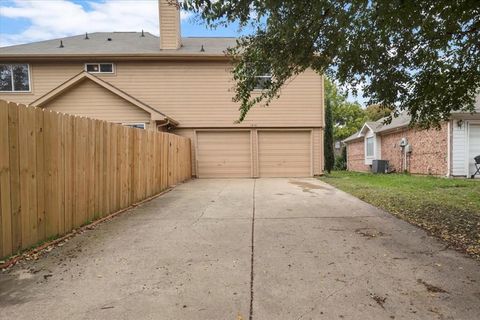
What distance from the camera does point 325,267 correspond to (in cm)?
333

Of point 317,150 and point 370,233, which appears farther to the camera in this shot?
point 317,150

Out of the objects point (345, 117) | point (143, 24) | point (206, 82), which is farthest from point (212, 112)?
point (345, 117)

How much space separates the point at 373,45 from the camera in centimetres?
562

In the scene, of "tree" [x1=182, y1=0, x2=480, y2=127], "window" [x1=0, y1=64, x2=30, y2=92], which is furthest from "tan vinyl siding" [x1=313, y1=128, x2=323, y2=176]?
"window" [x1=0, y1=64, x2=30, y2=92]

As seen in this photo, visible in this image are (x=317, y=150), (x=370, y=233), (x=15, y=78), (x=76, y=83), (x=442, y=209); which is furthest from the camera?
(x=317, y=150)

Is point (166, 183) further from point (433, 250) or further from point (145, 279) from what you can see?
point (433, 250)

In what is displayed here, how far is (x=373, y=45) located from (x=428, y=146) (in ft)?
36.3

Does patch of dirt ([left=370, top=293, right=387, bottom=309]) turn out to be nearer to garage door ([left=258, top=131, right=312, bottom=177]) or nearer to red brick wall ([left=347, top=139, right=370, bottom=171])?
garage door ([left=258, top=131, right=312, bottom=177])

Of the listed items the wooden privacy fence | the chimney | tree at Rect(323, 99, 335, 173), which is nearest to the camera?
the wooden privacy fence

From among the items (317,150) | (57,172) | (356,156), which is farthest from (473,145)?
(57,172)

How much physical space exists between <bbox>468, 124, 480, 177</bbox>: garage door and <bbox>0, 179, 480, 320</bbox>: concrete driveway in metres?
10.4

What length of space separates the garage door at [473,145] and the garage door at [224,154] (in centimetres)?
894

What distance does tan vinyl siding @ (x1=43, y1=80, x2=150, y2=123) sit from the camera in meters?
12.9

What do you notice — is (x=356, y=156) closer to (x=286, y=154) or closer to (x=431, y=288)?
(x=286, y=154)
